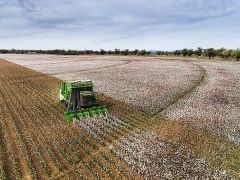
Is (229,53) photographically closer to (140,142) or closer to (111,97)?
(111,97)

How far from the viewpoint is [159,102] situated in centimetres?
2994

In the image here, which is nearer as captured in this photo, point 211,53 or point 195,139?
point 195,139

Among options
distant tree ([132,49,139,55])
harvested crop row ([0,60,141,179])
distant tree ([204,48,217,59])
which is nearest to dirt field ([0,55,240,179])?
harvested crop row ([0,60,141,179])

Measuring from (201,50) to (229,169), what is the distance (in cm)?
14144

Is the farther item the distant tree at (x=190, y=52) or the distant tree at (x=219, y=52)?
the distant tree at (x=190, y=52)

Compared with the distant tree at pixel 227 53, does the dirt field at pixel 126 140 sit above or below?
below

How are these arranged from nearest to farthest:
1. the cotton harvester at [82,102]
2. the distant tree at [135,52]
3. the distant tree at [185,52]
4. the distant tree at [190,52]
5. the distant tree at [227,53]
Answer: the cotton harvester at [82,102]
the distant tree at [227,53]
the distant tree at [190,52]
the distant tree at [185,52]
the distant tree at [135,52]

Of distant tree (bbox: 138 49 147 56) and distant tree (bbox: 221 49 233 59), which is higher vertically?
distant tree (bbox: 221 49 233 59)

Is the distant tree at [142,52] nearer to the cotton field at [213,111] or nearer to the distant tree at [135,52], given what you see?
the distant tree at [135,52]

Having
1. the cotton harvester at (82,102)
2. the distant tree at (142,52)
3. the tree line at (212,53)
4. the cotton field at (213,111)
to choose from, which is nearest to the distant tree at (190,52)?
the tree line at (212,53)

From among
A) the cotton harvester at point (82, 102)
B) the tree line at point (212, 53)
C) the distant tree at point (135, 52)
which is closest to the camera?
the cotton harvester at point (82, 102)

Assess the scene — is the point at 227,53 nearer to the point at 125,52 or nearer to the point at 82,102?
the point at 125,52

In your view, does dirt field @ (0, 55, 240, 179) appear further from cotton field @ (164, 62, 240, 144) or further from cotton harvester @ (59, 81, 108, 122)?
cotton harvester @ (59, 81, 108, 122)

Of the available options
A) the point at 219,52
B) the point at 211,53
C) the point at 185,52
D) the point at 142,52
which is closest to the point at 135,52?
the point at 142,52
